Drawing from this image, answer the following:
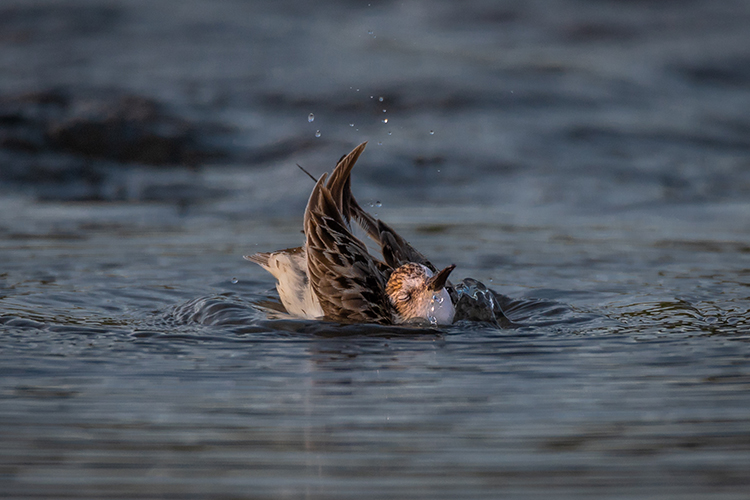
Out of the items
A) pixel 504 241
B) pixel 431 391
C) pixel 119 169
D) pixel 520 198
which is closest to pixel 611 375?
pixel 431 391

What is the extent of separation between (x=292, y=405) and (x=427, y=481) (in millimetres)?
1165

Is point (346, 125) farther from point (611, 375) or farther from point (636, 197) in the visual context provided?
point (611, 375)

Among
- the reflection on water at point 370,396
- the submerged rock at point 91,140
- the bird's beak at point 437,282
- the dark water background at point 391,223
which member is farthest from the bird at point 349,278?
the submerged rock at point 91,140

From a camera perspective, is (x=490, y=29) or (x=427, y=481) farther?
(x=490, y=29)

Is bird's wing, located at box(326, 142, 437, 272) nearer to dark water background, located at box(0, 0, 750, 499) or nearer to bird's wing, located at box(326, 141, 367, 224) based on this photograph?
bird's wing, located at box(326, 141, 367, 224)

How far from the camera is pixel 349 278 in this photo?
7.08m

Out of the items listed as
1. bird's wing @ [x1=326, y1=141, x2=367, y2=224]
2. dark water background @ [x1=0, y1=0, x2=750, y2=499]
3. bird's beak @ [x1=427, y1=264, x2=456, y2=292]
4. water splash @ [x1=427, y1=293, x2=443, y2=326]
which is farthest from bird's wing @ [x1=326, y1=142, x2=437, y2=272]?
dark water background @ [x1=0, y1=0, x2=750, y2=499]

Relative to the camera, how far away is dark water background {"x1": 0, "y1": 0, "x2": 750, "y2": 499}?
4.26 m

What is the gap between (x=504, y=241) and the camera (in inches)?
406

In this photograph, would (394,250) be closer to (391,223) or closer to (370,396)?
(370,396)

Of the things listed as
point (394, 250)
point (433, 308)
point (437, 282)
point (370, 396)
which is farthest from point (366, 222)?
point (370, 396)

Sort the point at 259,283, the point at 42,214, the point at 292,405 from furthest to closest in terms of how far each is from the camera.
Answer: the point at 42,214, the point at 259,283, the point at 292,405

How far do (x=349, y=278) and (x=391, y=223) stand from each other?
451 cm

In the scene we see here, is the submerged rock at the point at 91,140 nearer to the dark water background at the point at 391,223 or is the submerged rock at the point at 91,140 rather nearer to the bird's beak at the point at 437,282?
the dark water background at the point at 391,223
